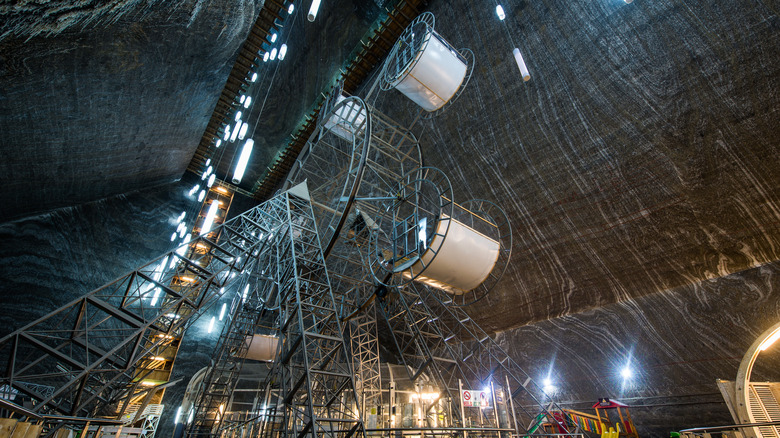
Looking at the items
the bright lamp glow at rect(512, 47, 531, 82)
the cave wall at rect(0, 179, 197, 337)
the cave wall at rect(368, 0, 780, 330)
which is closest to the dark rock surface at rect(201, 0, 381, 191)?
the cave wall at rect(368, 0, 780, 330)

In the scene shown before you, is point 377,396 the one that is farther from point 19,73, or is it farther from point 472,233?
point 19,73

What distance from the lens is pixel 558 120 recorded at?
8445 mm

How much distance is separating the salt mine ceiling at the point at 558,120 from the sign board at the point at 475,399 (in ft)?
8.63

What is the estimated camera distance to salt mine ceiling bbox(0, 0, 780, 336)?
247 inches

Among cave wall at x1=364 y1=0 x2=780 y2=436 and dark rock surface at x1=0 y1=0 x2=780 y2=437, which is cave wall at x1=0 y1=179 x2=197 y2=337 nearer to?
dark rock surface at x1=0 y1=0 x2=780 y2=437

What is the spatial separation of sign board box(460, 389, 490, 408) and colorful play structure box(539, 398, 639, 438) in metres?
1.62

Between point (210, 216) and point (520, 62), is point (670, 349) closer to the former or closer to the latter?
point (520, 62)

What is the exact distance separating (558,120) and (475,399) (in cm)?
869

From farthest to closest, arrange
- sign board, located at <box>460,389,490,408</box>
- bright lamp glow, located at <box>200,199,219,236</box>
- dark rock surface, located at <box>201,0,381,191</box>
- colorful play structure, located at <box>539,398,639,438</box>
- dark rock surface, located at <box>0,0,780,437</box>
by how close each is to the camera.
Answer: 1. bright lamp glow, located at <box>200,199,219,236</box>
2. dark rock surface, located at <box>201,0,381,191</box>
3. sign board, located at <box>460,389,490,408</box>
4. colorful play structure, located at <box>539,398,639,438</box>
5. dark rock surface, located at <box>0,0,780,437</box>

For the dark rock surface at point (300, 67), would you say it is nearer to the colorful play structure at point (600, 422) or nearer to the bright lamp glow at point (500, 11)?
the bright lamp glow at point (500, 11)

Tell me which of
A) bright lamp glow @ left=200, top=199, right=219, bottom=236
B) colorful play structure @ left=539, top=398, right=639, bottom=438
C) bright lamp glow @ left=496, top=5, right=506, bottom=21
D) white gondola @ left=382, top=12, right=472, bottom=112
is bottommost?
colorful play structure @ left=539, top=398, right=639, bottom=438

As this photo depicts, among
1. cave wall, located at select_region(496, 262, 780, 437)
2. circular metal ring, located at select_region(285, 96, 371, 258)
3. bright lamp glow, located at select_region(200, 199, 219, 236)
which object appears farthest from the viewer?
bright lamp glow, located at select_region(200, 199, 219, 236)

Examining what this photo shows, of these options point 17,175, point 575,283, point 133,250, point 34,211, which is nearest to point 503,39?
point 575,283

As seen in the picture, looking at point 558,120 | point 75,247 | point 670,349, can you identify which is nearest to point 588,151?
point 558,120
